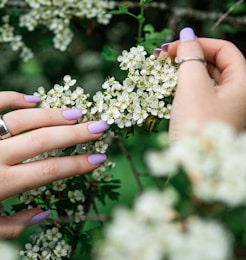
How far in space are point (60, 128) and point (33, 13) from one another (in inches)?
42.5

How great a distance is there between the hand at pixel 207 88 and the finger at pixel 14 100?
1.51 feet

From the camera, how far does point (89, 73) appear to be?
15.6 feet

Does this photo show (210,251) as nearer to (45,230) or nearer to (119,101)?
(119,101)

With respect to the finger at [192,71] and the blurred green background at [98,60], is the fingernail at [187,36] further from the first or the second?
the blurred green background at [98,60]

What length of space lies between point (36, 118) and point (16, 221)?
1.07 feet

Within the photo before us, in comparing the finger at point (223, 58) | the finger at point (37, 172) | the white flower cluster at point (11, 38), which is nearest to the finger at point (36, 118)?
the finger at point (37, 172)

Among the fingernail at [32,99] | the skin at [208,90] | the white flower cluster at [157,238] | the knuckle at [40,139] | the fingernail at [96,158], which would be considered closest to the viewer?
the white flower cluster at [157,238]

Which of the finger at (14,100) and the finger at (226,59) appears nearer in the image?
the finger at (226,59)

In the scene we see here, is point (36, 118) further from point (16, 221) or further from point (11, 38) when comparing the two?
point (11, 38)

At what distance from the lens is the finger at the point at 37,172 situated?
1698mm

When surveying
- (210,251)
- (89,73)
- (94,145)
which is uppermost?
(210,251)

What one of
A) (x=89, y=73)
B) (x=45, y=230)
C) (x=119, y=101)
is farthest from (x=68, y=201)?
(x=89, y=73)

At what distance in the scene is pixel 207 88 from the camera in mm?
1479

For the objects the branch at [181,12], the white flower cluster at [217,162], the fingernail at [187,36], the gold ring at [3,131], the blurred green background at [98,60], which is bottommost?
the blurred green background at [98,60]
